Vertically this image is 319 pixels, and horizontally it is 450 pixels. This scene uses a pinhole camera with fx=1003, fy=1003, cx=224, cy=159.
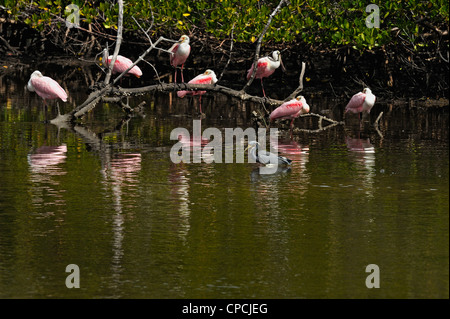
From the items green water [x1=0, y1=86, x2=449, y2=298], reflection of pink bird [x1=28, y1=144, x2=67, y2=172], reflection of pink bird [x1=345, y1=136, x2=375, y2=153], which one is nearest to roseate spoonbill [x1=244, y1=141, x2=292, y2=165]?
green water [x1=0, y1=86, x2=449, y2=298]

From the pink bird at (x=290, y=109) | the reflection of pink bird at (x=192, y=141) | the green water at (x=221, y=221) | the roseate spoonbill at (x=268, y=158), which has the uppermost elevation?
the pink bird at (x=290, y=109)

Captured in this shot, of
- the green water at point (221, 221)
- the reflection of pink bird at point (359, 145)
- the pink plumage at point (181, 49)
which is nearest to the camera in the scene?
the green water at point (221, 221)

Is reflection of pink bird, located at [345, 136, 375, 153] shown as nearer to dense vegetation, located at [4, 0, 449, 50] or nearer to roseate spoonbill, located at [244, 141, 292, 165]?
roseate spoonbill, located at [244, 141, 292, 165]

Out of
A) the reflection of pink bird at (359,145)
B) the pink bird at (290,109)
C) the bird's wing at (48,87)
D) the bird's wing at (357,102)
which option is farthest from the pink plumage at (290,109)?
the bird's wing at (48,87)

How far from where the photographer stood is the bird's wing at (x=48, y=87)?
57.9 feet

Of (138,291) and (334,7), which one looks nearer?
(138,291)

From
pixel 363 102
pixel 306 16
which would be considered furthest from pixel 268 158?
pixel 306 16

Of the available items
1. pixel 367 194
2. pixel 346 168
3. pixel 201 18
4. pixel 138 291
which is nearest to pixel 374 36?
pixel 201 18

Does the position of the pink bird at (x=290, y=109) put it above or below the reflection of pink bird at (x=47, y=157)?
above

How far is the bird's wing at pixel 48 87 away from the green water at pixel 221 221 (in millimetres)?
3112

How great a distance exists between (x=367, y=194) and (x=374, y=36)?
29.0 feet

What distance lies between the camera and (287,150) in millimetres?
13695

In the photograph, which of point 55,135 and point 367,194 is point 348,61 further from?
point 367,194

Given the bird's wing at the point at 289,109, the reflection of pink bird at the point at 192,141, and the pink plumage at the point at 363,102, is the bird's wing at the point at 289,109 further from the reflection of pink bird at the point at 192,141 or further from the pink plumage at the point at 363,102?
the reflection of pink bird at the point at 192,141
